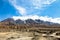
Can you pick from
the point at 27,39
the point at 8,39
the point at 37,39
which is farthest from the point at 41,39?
the point at 8,39

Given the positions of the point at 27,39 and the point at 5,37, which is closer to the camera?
the point at 27,39

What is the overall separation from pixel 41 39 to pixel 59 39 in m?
3.28

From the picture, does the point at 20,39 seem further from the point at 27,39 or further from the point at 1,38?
the point at 1,38

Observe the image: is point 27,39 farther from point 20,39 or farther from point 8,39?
point 8,39

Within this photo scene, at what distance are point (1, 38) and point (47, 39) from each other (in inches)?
301

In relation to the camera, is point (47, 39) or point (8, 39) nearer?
point (8, 39)

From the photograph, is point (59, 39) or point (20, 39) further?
point (59, 39)

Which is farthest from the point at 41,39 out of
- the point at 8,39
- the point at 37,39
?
the point at 8,39

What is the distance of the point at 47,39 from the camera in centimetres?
2858

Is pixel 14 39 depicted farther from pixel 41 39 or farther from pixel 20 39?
pixel 41 39

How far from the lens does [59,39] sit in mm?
28766

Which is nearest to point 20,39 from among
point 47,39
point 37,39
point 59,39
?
point 37,39

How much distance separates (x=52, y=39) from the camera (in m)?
28.6

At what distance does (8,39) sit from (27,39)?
2.90 metres
